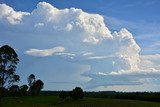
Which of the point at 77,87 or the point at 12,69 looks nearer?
the point at 12,69

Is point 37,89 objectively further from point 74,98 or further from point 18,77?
point 18,77

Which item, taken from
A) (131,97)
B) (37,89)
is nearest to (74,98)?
(131,97)

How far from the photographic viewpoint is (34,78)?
19838cm

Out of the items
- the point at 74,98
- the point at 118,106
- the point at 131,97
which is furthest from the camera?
the point at 131,97

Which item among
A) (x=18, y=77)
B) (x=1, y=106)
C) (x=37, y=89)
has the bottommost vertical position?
(x=1, y=106)

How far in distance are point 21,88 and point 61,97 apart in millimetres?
64351

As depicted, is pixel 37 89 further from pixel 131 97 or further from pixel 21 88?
pixel 131 97

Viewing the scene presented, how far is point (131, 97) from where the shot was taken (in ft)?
452

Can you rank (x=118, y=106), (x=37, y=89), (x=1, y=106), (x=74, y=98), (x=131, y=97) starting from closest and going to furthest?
(x=1, y=106) < (x=118, y=106) < (x=74, y=98) < (x=131, y=97) < (x=37, y=89)

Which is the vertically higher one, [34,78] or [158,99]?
[34,78]

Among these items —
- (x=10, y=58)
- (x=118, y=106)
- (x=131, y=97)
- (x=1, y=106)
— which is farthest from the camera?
(x=131, y=97)

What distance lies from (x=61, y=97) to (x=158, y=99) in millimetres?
34855

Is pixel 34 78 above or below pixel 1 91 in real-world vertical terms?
above

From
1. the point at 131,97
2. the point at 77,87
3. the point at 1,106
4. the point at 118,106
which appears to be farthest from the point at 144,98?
the point at 1,106
